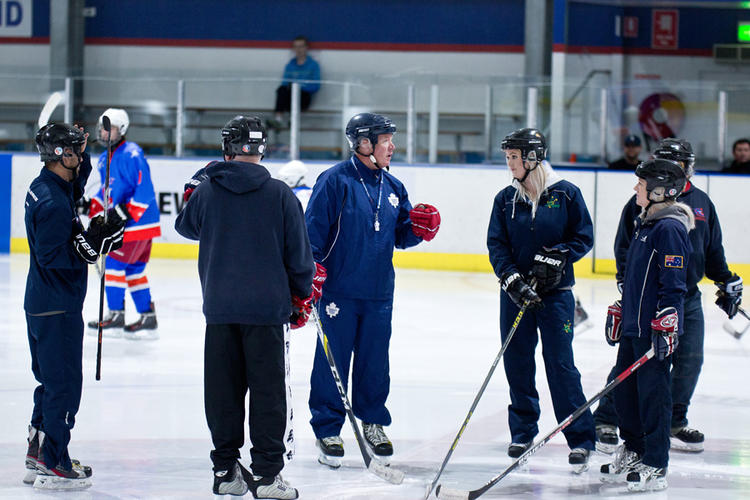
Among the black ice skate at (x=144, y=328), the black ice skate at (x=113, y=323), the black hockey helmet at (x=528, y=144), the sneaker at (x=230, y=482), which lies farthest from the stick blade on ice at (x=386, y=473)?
the black ice skate at (x=113, y=323)

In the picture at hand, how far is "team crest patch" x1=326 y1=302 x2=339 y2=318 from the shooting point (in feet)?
13.5

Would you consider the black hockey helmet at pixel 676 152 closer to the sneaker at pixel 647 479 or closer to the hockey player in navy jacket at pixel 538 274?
the hockey player in navy jacket at pixel 538 274

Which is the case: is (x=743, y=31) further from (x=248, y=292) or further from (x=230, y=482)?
(x=230, y=482)

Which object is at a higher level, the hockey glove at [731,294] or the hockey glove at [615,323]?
the hockey glove at [731,294]

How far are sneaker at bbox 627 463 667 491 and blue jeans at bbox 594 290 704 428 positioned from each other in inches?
20.0

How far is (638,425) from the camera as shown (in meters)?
3.89

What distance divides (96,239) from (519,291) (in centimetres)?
152

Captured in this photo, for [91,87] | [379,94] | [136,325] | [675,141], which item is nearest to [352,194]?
[675,141]

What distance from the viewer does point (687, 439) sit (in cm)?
434

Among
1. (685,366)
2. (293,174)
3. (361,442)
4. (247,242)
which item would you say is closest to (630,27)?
(293,174)

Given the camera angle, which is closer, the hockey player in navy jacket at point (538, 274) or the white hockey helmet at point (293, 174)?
the hockey player in navy jacket at point (538, 274)

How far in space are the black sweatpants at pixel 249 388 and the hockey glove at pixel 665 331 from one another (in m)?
1.25

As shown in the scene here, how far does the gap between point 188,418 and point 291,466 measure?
826 mm

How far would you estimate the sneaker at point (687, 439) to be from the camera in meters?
4.30
